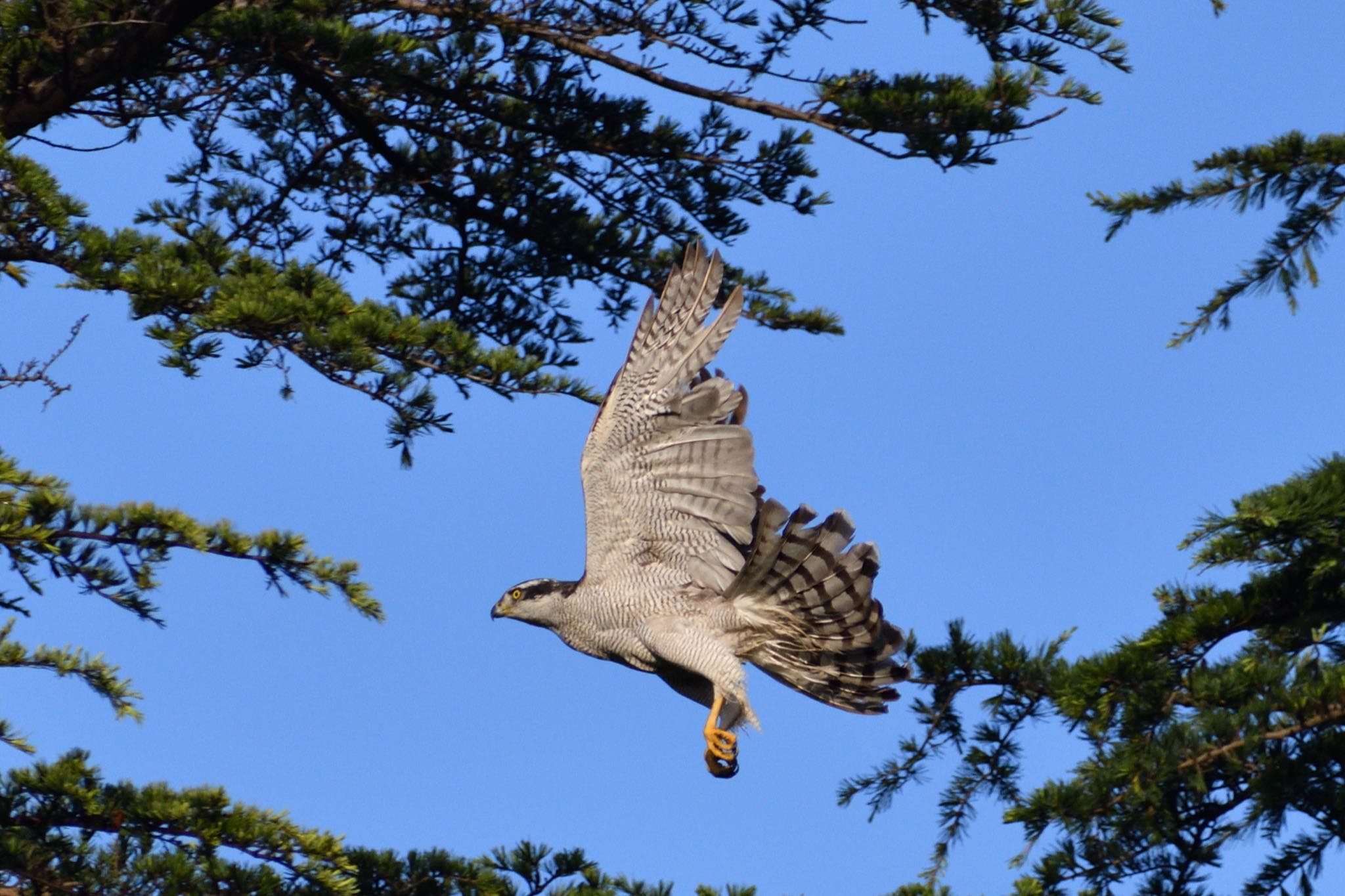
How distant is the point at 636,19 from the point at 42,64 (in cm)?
231

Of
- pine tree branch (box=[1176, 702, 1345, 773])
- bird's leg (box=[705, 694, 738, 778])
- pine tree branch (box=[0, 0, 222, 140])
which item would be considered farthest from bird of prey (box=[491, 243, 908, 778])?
pine tree branch (box=[0, 0, 222, 140])

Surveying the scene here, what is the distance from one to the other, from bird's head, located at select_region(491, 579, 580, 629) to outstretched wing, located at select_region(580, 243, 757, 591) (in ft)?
1.12

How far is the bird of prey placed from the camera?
4.16m

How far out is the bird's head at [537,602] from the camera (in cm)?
456

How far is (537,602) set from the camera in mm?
4637

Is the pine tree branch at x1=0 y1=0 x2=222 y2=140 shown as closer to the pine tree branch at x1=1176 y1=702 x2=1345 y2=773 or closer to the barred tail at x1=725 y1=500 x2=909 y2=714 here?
the barred tail at x1=725 y1=500 x2=909 y2=714

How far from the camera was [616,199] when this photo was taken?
19.3 feet

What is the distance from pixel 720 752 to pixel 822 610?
2.53 feet

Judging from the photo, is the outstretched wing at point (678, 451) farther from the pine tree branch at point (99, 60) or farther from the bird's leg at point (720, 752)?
the pine tree branch at point (99, 60)

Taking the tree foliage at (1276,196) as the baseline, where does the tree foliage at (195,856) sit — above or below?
below

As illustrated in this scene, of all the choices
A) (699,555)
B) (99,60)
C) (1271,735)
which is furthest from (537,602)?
(99,60)

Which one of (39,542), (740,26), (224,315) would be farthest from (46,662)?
(740,26)

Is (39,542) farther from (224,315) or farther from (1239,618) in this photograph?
(1239,618)

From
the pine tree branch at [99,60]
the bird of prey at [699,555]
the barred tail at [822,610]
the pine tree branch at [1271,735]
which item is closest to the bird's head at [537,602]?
the bird of prey at [699,555]
